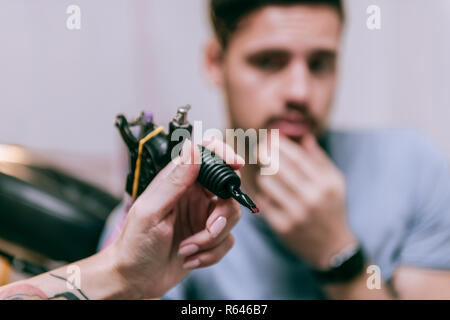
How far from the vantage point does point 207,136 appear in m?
0.30

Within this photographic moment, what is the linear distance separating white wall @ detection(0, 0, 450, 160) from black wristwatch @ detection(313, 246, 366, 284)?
0.27m

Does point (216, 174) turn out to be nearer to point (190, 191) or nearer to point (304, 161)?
point (190, 191)

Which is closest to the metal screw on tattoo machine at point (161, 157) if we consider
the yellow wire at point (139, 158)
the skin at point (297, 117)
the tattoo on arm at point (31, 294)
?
the yellow wire at point (139, 158)

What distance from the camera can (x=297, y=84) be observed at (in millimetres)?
494

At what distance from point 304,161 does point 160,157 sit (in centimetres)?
29

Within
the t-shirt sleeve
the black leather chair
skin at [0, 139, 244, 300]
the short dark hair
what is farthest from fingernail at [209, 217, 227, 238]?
the t-shirt sleeve

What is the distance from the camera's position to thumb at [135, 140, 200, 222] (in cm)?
28

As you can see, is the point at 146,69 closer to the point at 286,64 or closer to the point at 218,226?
the point at 286,64

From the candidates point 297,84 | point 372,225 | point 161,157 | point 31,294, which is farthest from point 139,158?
point 372,225

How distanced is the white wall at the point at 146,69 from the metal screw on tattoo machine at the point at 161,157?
0.47ft

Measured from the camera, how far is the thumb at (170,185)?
276 mm

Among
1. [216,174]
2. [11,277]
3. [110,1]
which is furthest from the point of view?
[110,1]

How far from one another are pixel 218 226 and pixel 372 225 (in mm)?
398

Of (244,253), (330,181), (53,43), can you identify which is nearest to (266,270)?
(244,253)
